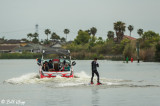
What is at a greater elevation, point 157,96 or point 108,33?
point 108,33

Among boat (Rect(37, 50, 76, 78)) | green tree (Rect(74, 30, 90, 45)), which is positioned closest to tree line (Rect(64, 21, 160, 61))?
green tree (Rect(74, 30, 90, 45))

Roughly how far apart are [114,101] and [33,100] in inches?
150

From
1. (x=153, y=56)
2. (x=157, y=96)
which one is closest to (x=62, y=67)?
(x=157, y=96)

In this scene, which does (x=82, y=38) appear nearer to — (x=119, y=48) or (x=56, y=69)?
(x=119, y=48)

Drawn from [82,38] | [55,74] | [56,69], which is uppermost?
[82,38]

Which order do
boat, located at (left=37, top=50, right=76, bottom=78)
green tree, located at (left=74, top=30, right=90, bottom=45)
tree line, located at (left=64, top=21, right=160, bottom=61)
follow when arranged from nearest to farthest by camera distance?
1. boat, located at (left=37, top=50, right=76, bottom=78)
2. tree line, located at (left=64, top=21, right=160, bottom=61)
3. green tree, located at (left=74, top=30, right=90, bottom=45)

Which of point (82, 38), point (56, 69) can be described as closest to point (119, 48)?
point (82, 38)

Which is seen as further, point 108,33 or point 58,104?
point 108,33

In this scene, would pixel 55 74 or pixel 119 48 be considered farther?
pixel 119 48

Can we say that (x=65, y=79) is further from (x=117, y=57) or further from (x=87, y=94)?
(x=117, y=57)

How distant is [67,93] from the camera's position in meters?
26.2

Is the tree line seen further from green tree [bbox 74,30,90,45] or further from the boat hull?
the boat hull

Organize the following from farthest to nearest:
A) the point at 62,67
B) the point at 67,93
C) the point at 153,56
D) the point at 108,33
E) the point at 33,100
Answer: the point at 108,33 < the point at 153,56 < the point at 62,67 < the point at 67,93 < the point at 33,100

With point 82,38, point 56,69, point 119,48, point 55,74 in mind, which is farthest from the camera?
point 82,38
